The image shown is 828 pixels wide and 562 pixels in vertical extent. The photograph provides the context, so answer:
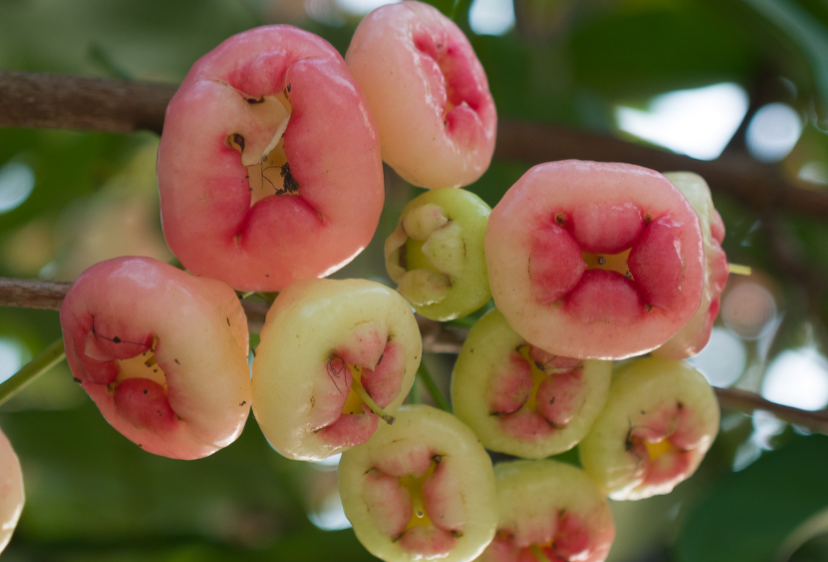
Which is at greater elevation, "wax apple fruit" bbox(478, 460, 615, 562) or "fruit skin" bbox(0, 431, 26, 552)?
"fruit skin" bbox(0, 431, 26, 552)

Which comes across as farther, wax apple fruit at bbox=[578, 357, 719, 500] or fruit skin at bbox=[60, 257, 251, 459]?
wax apple fruit at bbox=[578, 357, 719, 500]

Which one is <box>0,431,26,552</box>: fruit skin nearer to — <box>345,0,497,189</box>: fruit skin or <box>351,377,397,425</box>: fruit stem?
<box>351,377,397,425</box>: fruit stem

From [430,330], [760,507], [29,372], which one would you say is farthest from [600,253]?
[760,507]

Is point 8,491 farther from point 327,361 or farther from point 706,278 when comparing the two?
point 706,278

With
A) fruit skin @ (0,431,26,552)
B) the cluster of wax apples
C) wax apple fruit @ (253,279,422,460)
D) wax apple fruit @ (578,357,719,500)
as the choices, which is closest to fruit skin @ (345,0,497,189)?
the cluster of wax apples

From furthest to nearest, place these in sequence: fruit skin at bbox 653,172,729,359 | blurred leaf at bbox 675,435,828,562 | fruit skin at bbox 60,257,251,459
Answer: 1. blurred leaf at bbox 675,435,828,562
2. fruit skin at bbox 653,172,729,359
3. fruit skin at bbox 60,257,251,459

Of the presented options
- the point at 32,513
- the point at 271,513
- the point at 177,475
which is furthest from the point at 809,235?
the point at 32,513

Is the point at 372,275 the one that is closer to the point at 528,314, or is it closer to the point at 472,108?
the point at 472,108
